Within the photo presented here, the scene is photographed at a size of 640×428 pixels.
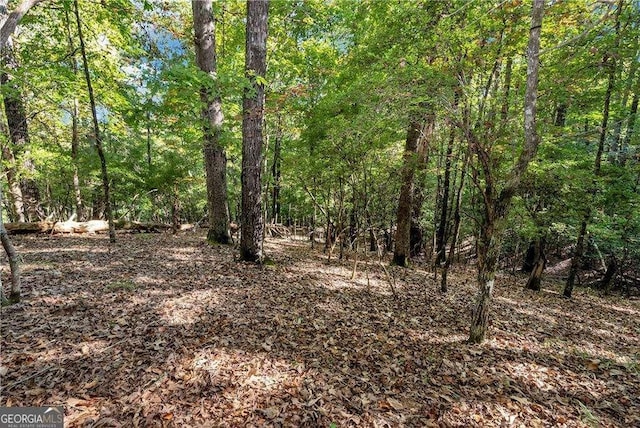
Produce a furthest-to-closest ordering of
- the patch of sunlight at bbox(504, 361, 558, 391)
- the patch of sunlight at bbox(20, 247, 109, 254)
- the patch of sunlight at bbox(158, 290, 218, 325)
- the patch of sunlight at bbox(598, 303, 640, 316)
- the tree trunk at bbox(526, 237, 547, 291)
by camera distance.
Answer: the tree trunk at bbox(526, 237, 547, 291) → the patch of sunlight at bbox(598, 303, 640, 316) → the patch of sunlight at bbox(20, 247, 109, 254) → the patch of sunlight at bbox(158, 290, 218, 325) → the patch of sunlight at bbox(504, 361, 558, 391)

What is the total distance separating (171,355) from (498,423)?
149 inches

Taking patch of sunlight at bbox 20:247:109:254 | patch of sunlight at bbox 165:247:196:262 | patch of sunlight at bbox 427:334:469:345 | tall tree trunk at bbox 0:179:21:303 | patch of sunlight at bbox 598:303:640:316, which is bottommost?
patch of sunlight at bbox 598:303:640:316

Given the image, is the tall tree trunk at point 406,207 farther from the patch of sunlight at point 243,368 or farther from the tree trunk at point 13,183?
the tree trunk at point 13,183

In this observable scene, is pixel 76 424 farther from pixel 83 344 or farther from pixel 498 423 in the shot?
pixel 498 423

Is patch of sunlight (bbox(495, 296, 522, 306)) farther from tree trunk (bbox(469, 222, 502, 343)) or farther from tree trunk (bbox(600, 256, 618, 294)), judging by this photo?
tree trunk (bbox(600, 256, 618, 294))

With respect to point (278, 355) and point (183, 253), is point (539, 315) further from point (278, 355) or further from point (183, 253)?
point (183, 253)

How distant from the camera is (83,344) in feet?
12.0

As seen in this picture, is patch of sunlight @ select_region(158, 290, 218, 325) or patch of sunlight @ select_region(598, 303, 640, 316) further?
patch of sunlight @ select_region(598, 303, 640, 316)

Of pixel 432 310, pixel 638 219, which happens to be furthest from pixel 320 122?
pixel 638 219

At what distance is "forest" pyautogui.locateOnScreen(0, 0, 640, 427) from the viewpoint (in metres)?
3.38

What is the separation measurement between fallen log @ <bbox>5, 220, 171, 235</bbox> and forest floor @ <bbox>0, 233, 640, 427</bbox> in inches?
186

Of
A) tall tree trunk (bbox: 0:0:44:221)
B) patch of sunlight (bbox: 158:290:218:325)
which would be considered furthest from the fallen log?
patch of sunlight (bbox: 158:290:218:325)

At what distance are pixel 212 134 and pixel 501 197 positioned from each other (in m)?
6.64

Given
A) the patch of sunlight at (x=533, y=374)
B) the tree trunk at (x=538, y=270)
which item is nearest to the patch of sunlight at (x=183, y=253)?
the patch of sunlight at (x=533, y=374)
